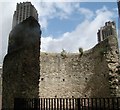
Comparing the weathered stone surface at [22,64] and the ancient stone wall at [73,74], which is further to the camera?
the ancient stone wall at [73,74]

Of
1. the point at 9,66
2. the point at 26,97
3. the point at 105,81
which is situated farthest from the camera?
the point at 105,81

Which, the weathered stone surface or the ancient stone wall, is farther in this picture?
the ancient stone wall

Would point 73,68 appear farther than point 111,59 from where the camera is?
Yes

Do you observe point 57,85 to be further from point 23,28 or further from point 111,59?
point 23,28

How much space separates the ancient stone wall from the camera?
64.5 ft

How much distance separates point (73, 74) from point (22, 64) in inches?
520

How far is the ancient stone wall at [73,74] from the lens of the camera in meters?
19.7

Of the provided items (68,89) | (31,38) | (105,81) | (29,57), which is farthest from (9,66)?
(68,89)

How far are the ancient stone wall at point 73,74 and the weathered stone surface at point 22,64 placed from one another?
1133 centimetres

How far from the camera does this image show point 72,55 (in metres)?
21.6

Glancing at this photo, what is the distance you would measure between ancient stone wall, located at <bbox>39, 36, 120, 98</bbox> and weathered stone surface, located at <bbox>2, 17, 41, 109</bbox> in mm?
11335

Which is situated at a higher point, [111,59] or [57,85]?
[111,59]

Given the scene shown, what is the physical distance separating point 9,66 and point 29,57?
0.86 m

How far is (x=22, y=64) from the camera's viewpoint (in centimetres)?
813
